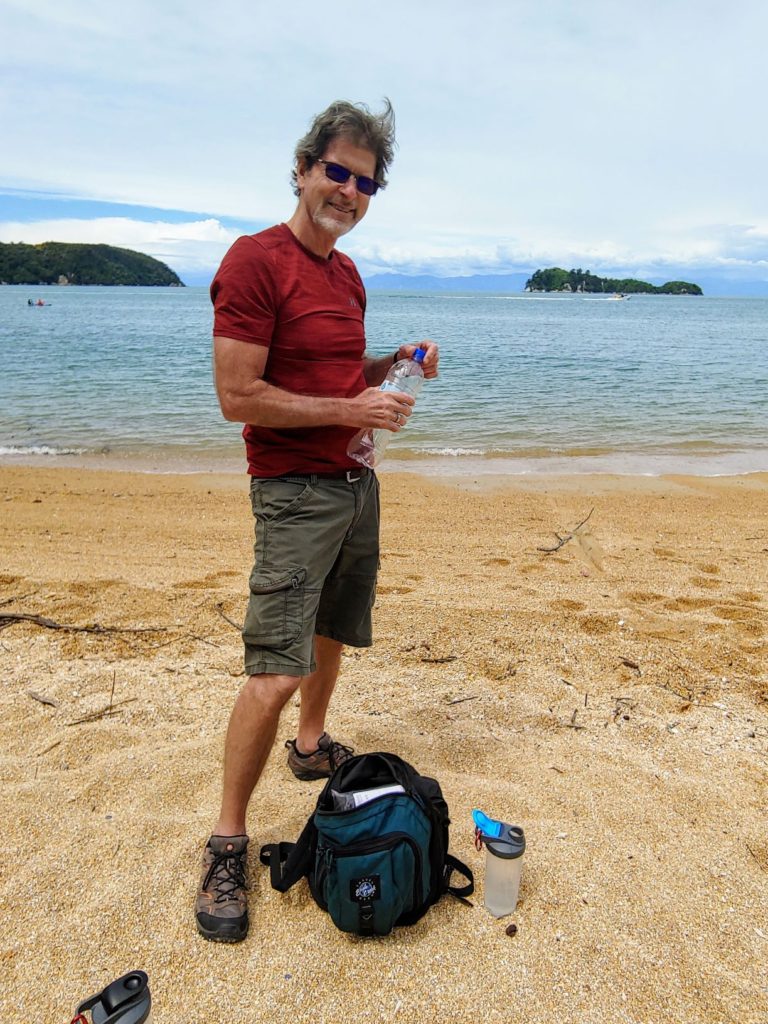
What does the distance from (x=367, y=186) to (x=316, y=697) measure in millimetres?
2158

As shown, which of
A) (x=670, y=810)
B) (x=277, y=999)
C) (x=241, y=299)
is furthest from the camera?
(x=670, y=810)

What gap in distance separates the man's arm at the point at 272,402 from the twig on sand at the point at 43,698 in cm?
207

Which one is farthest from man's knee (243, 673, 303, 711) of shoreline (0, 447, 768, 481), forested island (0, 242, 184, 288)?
forested island (0, 242, 184, 288)

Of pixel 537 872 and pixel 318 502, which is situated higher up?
pixel 318 502

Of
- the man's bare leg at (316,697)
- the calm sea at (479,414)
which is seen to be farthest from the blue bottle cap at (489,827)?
the calm sea at (479,414)

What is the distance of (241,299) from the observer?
7.43 ft

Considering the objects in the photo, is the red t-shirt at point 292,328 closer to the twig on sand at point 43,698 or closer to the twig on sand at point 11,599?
the twig on sand at point 43,698

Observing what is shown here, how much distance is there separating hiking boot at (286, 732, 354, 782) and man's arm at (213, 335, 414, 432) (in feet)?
5.16

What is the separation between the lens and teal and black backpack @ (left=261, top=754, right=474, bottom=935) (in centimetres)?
227

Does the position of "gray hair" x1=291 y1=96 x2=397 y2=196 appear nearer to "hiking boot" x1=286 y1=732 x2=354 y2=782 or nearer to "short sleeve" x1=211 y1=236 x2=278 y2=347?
"short sleeve" x1=211 y1=236 x2=278 y2=347

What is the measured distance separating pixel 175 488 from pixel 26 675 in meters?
5.53

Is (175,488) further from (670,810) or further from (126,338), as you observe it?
(126,338)

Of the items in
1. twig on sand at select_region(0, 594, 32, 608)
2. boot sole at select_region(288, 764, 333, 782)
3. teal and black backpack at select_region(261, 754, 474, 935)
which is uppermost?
teal and black backpack at select_region(261, 754, 474, 935)

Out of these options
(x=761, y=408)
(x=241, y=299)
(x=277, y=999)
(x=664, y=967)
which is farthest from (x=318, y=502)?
(x=761, y=408)
